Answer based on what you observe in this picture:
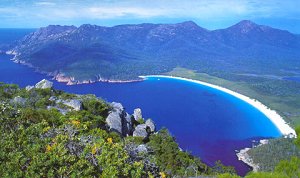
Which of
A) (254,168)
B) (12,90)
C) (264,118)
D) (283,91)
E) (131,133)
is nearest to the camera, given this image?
(131,133)

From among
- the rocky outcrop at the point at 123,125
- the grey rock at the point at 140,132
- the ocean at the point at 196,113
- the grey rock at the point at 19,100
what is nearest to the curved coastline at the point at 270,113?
the ocean at the point at 196,113

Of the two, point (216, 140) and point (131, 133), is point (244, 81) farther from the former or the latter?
point (131, 133)

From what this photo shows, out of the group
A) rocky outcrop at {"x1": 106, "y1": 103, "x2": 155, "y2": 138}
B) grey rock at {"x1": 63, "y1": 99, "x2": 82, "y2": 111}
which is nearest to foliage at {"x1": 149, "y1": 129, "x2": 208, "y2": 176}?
rocky outcrop at {"x1": 106, "y1": 103, "x2": 155, "y2": 138}

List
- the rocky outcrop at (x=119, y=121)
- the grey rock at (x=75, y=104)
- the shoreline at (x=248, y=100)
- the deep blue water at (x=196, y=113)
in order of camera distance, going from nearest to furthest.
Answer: the rocky outcrop at (x=119, y=121) < the grey rock at (x=75, y=104) < the deep blue water at (x=196, y=113) < the shoreline at (x=248, y=100)

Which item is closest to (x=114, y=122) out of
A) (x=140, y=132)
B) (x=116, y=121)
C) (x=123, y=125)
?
(x=116, y=121)

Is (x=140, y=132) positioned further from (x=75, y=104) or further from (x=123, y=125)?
(x=75, y=104)

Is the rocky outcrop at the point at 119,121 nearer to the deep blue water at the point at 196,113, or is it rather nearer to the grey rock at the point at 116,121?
the grey rock at the point at 116,121

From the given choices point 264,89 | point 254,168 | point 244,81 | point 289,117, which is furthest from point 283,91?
point 254,168

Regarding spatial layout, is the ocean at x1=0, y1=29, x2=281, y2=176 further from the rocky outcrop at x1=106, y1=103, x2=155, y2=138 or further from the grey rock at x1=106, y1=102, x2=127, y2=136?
the grey rock at x1=106, y1=102, x2=127, y2=136
